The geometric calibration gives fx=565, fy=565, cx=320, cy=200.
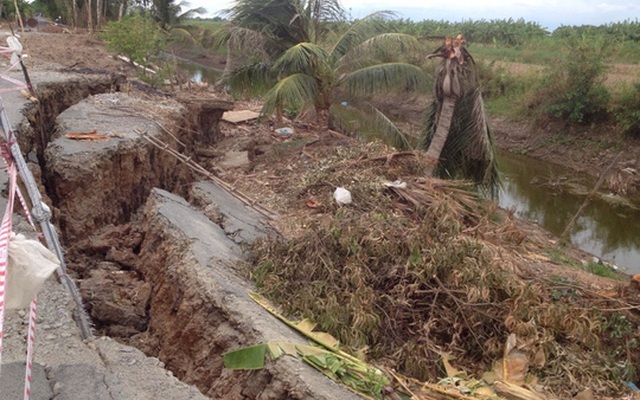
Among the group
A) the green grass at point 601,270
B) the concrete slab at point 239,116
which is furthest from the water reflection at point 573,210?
the concrete slab at point 239,116

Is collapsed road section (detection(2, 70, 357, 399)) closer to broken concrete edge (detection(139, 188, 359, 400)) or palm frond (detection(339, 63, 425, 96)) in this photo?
broken concrete edge (detection(139, 188, 359, 400))

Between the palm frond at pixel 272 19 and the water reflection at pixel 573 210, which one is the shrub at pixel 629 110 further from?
the palm frond at pixel 272 19

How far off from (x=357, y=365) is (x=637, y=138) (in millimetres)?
18867

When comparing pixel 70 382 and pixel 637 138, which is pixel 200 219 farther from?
pixel 637 138

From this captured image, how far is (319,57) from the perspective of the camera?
11.0 metres

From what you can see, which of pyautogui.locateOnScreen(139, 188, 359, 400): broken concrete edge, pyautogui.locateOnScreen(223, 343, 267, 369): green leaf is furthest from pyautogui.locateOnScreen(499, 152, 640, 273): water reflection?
pyautogui.locateOnScreen(223, 343, 267, 369): green leaf

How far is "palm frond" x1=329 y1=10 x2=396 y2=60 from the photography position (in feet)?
38.5

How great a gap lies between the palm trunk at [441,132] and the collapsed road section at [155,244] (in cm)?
349

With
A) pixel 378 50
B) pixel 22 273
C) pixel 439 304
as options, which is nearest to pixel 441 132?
pixel 378 50

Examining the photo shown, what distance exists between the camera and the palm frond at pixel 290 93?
10586mm

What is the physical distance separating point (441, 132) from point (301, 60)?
3.16 metres

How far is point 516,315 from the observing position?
609 centimetres

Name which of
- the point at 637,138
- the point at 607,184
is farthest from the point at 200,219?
the point at 637,138

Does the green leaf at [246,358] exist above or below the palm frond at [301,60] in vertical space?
below
